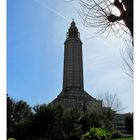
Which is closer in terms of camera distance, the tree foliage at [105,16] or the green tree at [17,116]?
the tree foliage at [105,16]

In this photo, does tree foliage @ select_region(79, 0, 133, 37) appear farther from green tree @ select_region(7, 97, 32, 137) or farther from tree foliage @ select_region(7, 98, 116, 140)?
green tree @ select_region(7, 97, 32, 137)

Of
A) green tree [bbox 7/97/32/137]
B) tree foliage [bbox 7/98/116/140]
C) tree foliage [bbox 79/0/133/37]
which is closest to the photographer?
tree foliage [bbox 79/0/133/37]

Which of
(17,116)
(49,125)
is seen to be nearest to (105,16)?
(49,125)

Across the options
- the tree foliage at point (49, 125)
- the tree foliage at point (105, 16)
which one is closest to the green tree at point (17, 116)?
the tree foliage at point (49, 125)

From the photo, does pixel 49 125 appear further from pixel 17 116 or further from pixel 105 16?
pixel 105 16

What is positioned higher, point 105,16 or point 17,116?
point 105,16

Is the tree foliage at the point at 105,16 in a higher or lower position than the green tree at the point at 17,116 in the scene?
higher

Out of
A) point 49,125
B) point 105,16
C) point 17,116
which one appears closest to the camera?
point 105,16

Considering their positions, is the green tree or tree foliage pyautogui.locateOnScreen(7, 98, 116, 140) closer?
tree foliage pyautogui.locateOnScreen(7, 98, 116, 140)

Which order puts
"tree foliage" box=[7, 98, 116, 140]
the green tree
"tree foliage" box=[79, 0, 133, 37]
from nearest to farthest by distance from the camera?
"tree foliage" box=[79, 0, 133, 37]
"tree foliage" box=[7, 98, 116, 140]
the green tree

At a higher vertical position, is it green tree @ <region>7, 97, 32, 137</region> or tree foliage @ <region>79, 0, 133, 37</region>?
tree foliage @ <region>79, 0, 133, 37</region>

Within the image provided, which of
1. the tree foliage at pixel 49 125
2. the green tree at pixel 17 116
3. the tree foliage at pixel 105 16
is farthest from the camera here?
the green tree at pixel 17 116

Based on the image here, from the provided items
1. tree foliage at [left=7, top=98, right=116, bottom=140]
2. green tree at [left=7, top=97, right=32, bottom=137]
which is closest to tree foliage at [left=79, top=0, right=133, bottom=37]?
tree foliage at [left=7, top=98, right=116, bottom=140]

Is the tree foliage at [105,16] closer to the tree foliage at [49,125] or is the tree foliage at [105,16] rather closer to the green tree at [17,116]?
the tree foliage at [49,125]
